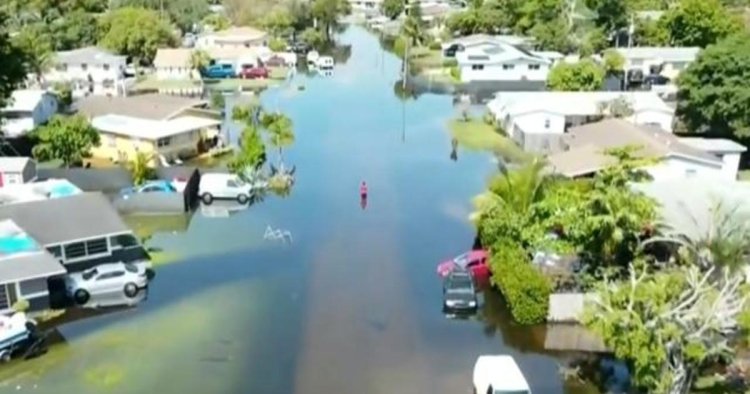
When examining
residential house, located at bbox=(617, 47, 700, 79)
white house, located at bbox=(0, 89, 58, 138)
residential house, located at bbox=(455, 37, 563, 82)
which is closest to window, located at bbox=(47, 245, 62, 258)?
white house, located at bbox=(0, 89, 58, 138)

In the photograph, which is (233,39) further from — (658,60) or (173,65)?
(658,60)

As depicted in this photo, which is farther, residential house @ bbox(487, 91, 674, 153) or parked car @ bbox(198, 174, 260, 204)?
residential house @ bbox(487, 91, 674, 153)

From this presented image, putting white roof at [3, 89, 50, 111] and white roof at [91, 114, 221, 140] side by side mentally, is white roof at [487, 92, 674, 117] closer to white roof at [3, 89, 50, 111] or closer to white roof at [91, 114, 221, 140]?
white roof at [91, 114, 221, 140]

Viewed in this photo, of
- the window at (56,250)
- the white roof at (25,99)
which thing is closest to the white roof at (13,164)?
the white roof at (25,99)

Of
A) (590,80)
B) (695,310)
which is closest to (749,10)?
(590,80)

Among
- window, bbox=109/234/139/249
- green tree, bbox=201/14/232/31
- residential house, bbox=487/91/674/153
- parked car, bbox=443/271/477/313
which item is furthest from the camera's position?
green tree, bbox=201/14/232/31

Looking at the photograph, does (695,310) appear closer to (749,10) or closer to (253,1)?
(749,10)

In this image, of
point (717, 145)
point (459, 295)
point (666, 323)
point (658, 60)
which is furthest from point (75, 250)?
point (658, 60)

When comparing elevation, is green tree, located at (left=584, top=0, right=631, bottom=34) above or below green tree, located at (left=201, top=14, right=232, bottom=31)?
above
